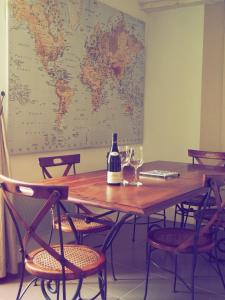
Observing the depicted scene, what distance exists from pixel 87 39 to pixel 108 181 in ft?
5.85

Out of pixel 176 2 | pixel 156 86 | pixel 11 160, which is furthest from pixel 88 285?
pixel 176 2

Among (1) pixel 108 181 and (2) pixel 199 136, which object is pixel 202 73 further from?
(1) pixel 108 181

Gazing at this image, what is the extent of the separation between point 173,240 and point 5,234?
46.4 inches

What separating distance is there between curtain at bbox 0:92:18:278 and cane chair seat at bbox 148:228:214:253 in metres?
1.00

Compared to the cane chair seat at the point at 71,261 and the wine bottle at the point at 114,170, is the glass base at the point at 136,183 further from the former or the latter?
the cane chair seat at the point at 71,261

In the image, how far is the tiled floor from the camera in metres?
2.61

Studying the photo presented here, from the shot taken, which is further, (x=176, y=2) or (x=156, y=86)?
(x=156, y=86)

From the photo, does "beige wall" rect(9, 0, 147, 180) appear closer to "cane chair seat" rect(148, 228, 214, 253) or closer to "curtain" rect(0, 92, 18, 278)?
"curtain" rect(0, 92, 18, 278)

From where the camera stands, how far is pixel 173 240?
2406 mm

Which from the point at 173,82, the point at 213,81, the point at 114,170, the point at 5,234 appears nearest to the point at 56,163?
the point at 5,234

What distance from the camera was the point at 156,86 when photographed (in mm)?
4719

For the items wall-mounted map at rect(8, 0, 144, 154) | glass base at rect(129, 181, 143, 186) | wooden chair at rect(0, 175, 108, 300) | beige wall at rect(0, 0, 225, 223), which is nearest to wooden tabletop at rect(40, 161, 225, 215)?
glass base at rect(129, 181, 143, 186)

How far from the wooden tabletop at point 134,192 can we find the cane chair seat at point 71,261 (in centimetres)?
29

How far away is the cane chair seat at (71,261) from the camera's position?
186cm
